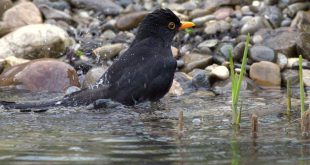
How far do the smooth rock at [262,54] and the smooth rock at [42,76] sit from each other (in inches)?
95.1

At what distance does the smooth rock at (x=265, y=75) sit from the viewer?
996 cm

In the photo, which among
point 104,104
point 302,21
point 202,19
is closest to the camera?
point 104,104

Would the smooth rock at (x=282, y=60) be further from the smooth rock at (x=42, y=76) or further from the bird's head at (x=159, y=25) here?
the smooth rock at (x=42, y=76)

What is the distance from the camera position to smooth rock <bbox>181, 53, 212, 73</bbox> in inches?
408

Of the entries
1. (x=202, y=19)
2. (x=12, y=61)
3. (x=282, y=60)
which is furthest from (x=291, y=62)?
(x=12, y=61)

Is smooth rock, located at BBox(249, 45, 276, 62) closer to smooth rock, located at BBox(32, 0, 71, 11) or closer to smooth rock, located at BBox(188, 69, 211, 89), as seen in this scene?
smooth rock, located at BBox(188, 69, 211, 89)

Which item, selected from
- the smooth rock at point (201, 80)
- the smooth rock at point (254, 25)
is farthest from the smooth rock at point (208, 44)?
the smooth rock at point (201, 80)

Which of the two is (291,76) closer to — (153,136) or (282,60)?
(282,60)

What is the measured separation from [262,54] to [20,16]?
3.65m

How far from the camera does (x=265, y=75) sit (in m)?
10.0

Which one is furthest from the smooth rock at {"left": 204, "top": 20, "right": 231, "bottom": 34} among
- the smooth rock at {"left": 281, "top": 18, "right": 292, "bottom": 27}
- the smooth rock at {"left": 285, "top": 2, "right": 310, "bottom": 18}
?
the smooth rock at {"left": 285, "top": 2, "right": 310, "bottom": 18}

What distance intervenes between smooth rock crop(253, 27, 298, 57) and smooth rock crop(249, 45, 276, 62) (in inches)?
5.3

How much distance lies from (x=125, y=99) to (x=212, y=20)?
12.2 ft

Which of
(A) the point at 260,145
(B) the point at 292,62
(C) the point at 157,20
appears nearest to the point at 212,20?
(B) the point at 292,62
